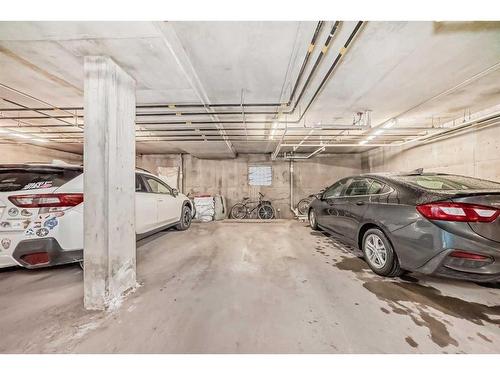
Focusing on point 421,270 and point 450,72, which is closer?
point 421,270

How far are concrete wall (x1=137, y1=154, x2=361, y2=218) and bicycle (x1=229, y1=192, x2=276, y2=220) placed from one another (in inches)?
10.4

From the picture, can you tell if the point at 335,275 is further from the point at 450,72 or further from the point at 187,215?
the point at 187,215

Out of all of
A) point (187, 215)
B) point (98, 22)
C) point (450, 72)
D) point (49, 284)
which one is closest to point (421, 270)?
point (450, 72)

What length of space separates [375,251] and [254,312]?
1.71 metres

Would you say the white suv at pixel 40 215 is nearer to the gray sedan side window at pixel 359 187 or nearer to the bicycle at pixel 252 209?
the gray sedan side window at pixel 359 187

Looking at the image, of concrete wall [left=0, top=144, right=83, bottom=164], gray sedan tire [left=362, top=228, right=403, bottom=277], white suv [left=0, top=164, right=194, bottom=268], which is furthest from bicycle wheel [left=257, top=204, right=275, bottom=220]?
concrete wall [left=0, top=144, right=83, bottom=164]

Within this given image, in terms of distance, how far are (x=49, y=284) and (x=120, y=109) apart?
202 cm

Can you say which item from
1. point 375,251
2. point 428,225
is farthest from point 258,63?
point 375,251

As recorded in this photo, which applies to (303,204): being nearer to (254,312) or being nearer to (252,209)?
(252,209)

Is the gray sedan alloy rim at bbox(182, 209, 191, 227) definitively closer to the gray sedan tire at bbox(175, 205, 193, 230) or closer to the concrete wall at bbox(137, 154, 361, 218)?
the gray sedan tire at bbox(175, 205, 193, 230)

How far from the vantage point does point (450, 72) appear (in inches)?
92.1

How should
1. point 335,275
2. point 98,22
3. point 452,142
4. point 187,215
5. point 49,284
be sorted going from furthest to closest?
point 187,215
point 452,142
point 335,275
point 49,284
point 98,22

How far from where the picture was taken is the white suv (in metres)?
1.96

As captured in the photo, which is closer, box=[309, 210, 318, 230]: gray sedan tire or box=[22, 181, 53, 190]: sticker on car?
box=[22, 181, 53, 190]: sticker on car
